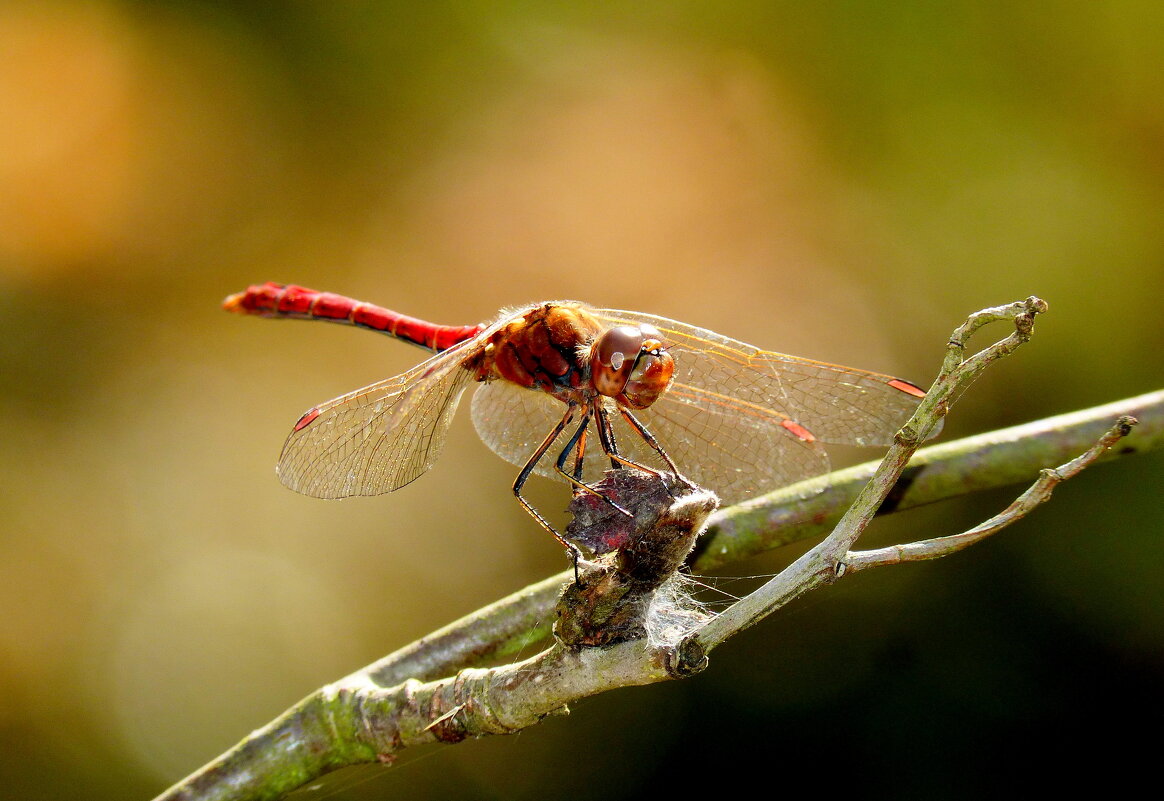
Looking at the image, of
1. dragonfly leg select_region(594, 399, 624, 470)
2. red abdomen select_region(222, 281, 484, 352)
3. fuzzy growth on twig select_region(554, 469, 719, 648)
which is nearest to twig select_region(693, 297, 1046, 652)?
fuzzy growth on twig select_region(554, 469, 719, 648)

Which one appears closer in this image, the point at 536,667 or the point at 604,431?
the point at 536,667

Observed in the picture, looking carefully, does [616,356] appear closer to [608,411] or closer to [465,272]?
[608,411]

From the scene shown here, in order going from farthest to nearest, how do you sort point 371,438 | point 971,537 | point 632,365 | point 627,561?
point 371,438
point 632,365
point 627,561
point 971,537

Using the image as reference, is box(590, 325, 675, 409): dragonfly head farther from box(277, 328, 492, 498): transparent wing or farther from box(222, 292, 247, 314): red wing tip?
box(222, 292, 247, 314): red wing tip

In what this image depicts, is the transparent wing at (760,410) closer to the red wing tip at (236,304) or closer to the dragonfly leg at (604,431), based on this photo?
the dragonfly leg at (604,431)

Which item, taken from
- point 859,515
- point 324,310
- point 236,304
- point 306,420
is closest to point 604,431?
point 306,420

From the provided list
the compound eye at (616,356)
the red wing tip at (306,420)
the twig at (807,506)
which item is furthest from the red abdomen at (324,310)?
the twig at (807,506)
